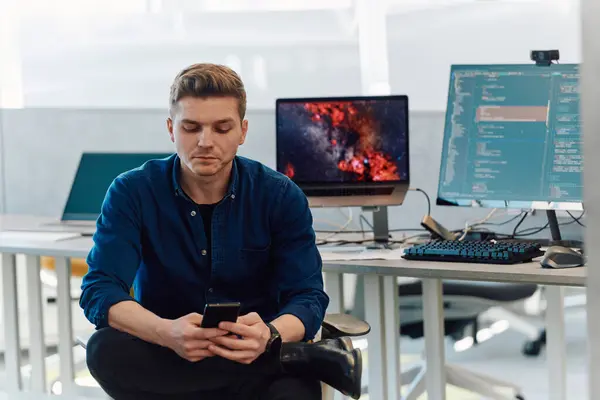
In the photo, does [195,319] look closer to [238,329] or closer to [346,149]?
[238,329]

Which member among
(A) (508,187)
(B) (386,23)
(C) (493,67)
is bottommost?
(A) (508,187)

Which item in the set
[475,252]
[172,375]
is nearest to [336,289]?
[475,252]

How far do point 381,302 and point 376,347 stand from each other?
13 cm

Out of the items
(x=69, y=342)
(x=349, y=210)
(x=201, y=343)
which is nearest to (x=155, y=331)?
(x=201, y=343)

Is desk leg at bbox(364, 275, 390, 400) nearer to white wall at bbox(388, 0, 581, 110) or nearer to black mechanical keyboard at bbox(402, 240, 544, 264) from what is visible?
black mechanical keyboard at bbox(402, 240, 544, 264)

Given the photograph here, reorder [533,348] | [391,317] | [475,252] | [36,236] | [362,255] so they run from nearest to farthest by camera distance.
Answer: [475,252] → [362,255] → [391,317] → [36,236] → [533,348]

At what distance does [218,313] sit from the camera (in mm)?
1738

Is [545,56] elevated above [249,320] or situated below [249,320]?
above

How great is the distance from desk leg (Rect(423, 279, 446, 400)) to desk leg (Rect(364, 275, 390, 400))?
0.63 ft

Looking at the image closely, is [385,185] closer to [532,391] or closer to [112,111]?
[532,391]

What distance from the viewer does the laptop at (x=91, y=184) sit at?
3.32 m

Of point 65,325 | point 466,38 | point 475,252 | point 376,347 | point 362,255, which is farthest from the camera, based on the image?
point 466,38

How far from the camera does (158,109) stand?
4.27 metres

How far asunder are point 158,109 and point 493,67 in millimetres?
1999
